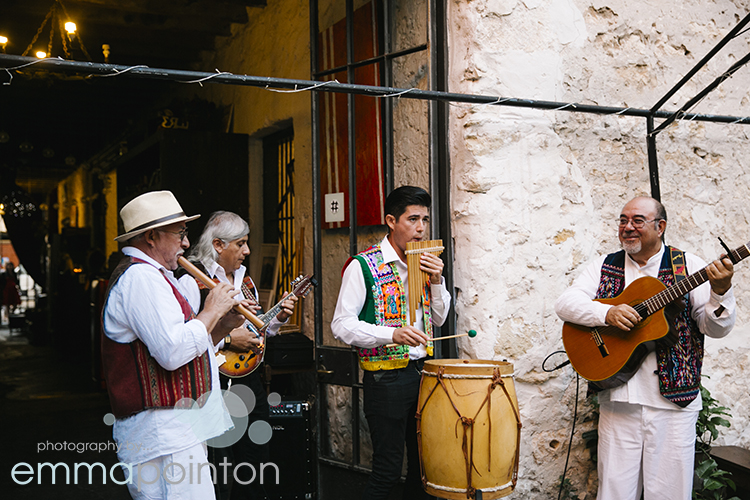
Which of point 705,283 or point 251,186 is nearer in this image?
point 705,283

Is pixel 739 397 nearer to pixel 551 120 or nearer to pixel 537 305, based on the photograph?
pixel 537 305

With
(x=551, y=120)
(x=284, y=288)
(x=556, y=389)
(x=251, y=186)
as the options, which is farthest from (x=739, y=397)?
(x=251, y=186)

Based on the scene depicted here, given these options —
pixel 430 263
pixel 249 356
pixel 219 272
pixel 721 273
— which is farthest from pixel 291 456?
pixel 721 273

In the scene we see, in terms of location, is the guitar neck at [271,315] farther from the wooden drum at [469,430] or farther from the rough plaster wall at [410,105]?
the rough plaster wall at [410,105]

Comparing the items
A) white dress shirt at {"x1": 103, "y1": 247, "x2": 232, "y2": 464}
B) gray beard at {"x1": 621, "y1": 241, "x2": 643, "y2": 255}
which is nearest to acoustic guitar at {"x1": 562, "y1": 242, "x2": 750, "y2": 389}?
gray beard at {"x1": 621, "y1": 241, "x2": 643, "y2": 255}

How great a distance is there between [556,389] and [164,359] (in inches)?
89.9

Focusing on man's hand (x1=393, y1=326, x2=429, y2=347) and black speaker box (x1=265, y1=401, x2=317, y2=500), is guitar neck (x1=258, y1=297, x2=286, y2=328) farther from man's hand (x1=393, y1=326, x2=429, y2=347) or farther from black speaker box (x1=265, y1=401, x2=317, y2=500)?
man's hand (x1=393, y1=326, x2=429, y2=347)

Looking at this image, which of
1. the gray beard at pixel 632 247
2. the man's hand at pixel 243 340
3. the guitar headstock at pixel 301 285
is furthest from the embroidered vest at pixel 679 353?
the man's hand at pixel 243 340

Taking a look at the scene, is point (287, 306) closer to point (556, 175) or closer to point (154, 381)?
point (154, 381)

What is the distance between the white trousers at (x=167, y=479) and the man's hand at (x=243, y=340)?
105 centimetres

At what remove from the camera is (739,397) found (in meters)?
4.22

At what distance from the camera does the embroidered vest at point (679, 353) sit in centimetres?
295

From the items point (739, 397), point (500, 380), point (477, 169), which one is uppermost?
point (477, 169)

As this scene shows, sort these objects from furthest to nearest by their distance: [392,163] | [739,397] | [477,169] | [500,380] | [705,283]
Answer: [739,397]
[392,163]
[477,169]
[705,283]
[500,380]
